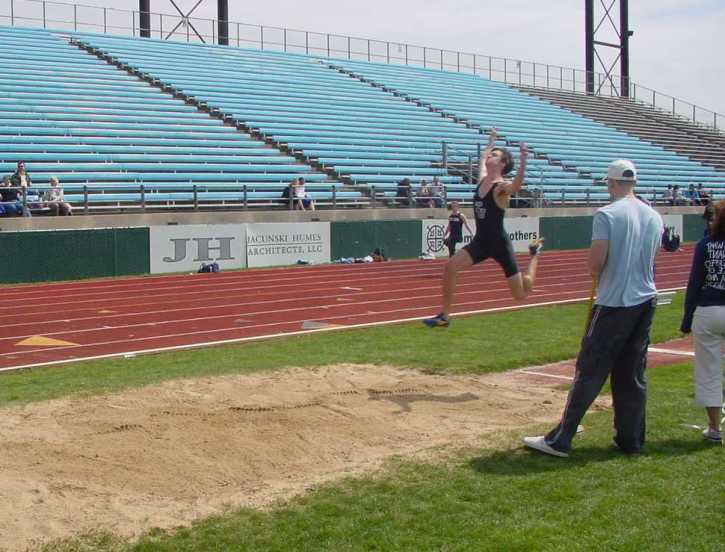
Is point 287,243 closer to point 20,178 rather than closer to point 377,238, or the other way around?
point 377,238

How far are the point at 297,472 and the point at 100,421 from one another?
72.4 inches

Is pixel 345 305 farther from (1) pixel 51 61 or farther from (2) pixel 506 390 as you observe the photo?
(1) pixel 51 61

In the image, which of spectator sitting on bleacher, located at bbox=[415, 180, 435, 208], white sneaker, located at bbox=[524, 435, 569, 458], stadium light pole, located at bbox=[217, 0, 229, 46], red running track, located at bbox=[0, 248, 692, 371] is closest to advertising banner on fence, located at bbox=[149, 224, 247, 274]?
red running track, located at bbox=[0, 248, 692, 371]

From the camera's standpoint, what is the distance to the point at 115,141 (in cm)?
2752

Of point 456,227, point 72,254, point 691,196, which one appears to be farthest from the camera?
point 691,196

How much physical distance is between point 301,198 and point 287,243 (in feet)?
6.42

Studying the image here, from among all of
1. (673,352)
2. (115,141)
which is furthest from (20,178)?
(673,352)

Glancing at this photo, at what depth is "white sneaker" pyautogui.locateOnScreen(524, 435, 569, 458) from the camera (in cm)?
639

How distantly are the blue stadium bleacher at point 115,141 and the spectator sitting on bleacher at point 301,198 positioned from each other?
2.14ft

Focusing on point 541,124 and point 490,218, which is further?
point 541,124

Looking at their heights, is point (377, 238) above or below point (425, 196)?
below

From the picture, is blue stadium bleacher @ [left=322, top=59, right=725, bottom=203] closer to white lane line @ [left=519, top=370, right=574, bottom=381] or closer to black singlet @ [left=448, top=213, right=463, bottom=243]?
black singlet @ [left=448, top=213, right=463, bottom=243]

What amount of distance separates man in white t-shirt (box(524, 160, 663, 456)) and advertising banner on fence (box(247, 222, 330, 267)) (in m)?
19.1

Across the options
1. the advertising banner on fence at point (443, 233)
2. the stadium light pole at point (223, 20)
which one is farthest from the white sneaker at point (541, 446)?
the stadium light pole at point (223, 20)
